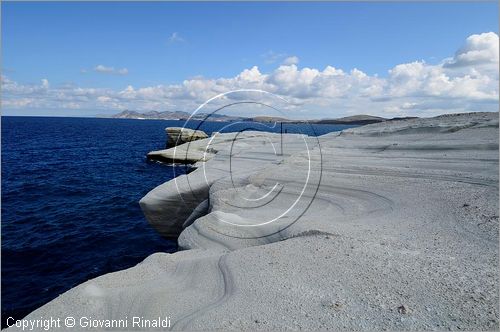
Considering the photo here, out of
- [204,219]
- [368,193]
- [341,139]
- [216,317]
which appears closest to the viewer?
[216,317]

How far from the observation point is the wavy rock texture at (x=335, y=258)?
430cm

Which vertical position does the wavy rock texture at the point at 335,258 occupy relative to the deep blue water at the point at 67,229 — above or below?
above

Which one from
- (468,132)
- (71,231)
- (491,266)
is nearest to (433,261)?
(491,266)

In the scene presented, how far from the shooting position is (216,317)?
4344 millimetres

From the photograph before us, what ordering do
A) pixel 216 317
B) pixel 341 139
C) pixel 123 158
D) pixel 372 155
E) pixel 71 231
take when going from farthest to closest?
pixel 123 158 < pixel 341 139 < pixel 71 231 < pixel 372 155 < pixel 216 317

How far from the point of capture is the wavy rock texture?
4.30 m

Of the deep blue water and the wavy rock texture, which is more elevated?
the wavy rock texture

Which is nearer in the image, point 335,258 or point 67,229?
point 335,258

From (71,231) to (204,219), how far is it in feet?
36.9

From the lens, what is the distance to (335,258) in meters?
5.69

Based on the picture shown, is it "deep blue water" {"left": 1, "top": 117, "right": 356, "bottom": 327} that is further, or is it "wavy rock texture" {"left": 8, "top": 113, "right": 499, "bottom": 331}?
"deep blue water" {"left": 1, "top": 117, "right": 356, "bottom": 327}

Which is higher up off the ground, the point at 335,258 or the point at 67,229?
the point at 335,258

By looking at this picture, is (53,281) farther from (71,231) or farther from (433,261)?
(433,261)

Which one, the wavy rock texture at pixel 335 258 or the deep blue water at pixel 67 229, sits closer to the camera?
the wavy rock texture at pixel 335 258
